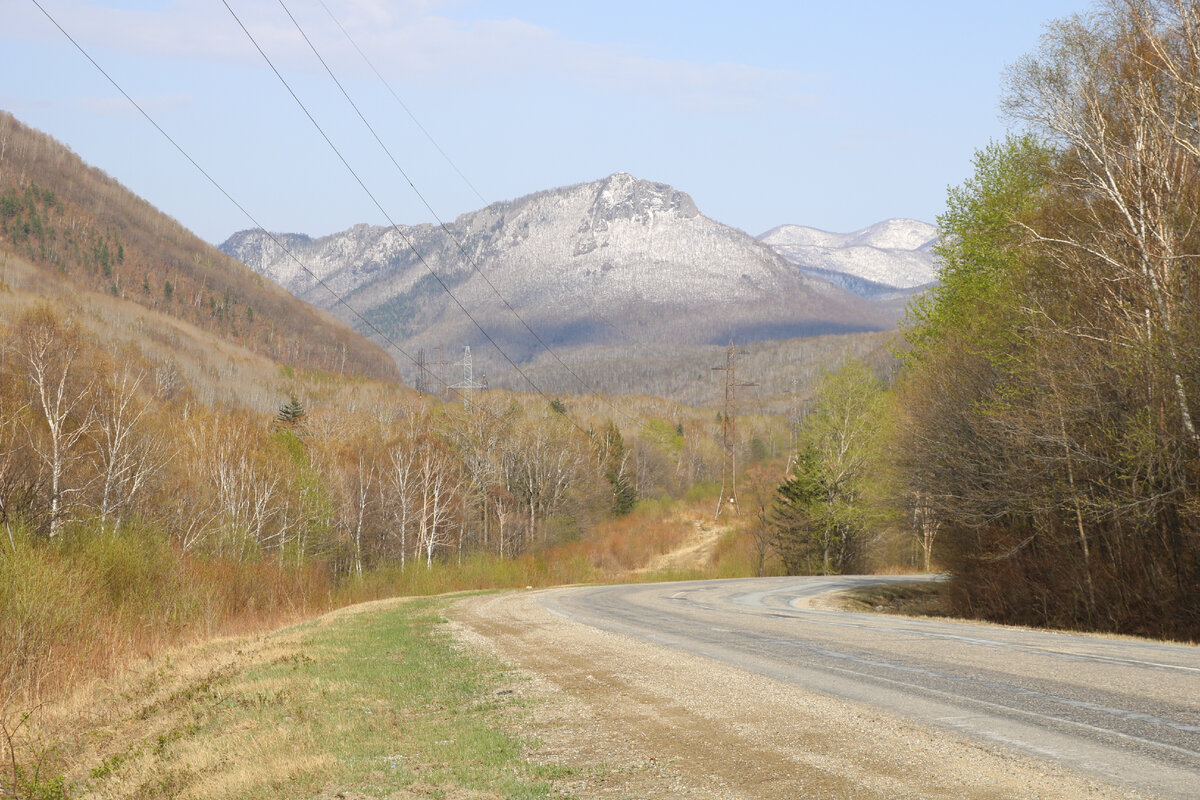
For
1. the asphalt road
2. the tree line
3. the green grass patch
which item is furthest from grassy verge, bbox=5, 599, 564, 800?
A: the tree line

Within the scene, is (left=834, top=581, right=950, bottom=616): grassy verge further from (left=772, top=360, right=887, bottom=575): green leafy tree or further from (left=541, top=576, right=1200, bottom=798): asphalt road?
(left=772, top=360, right=887, bottom=575): green leafy tree

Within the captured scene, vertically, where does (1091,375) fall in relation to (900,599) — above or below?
above

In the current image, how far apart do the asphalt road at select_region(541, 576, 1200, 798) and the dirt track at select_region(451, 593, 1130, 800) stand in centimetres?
47

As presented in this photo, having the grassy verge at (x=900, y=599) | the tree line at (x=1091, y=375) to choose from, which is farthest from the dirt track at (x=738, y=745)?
the grassy verge at (x=900, y=599)

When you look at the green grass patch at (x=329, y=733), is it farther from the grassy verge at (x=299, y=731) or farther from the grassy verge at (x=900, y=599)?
the grassy verge at (x=900, y=599)

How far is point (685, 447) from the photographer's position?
168375 mm

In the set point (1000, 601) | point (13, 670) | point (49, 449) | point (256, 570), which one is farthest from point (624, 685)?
point (49, 449)

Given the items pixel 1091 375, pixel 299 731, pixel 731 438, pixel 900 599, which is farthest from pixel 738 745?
pixel 731 438

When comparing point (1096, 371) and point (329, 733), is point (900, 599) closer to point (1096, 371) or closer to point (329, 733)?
point (1096, 371)

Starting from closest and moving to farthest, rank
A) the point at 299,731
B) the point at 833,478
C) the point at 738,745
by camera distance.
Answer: the point at 738,745, the point at 299,731, the point at 833,478

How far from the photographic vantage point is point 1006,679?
1071cm

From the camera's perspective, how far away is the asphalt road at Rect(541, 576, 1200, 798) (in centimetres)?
717

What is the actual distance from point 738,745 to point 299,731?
4.59m

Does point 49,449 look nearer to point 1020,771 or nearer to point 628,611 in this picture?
point 628,611
